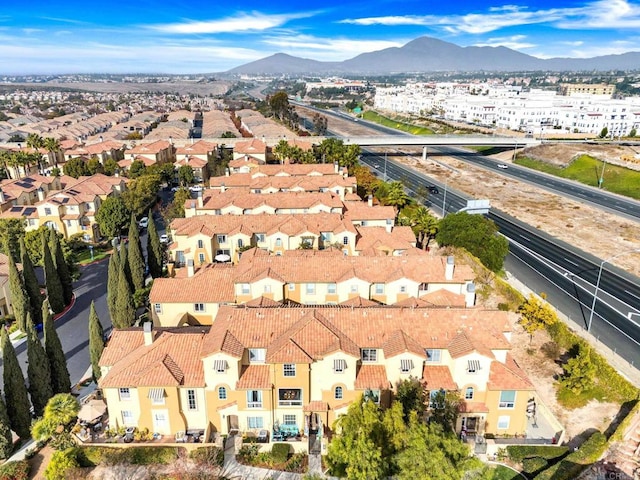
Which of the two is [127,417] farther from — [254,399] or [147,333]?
[254,399]

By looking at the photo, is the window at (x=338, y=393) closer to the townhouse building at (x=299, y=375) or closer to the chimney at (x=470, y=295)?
the townhouse building at (x=299, y=375)

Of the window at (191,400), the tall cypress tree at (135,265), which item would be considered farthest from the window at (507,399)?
the tall cypress tree at (135,265)

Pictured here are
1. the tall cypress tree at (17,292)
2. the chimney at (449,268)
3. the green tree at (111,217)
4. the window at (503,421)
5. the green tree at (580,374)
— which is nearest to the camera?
the window at (503,421)

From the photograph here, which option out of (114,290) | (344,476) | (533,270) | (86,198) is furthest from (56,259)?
(533,270)

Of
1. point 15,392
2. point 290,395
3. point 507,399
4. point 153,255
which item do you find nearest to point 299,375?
point 290,395

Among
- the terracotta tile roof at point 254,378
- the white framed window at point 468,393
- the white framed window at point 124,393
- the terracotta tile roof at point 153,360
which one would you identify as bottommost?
the white framed window at point 468,393

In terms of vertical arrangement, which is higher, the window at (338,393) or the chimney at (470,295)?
the chimney at (470,295)

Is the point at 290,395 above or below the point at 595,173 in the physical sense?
below
